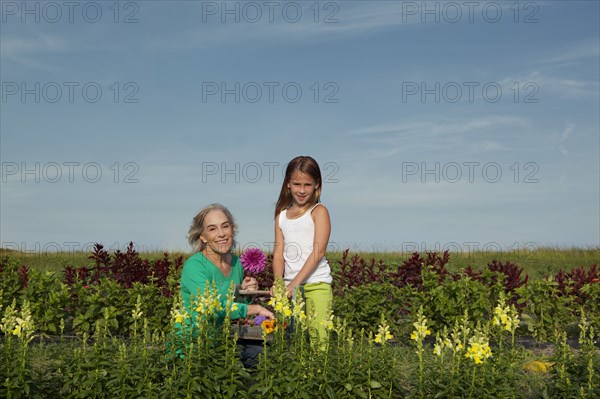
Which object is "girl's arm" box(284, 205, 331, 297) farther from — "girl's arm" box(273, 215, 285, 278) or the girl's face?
"girl's arm" box(273, 215, 285, 278)

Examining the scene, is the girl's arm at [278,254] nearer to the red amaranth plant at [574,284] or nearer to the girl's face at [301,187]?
the girl's face at [301,187]

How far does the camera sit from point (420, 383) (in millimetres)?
5168

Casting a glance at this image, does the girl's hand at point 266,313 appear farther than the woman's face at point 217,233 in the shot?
No

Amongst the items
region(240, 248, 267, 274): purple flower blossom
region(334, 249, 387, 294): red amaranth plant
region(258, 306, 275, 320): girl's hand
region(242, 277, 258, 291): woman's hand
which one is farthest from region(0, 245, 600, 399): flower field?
region(334, 249, 387, 294): red amaranth plant

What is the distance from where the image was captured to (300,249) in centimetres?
639

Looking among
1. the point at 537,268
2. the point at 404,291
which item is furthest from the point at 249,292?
the point at 537,268

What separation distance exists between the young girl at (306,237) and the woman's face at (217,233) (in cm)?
79

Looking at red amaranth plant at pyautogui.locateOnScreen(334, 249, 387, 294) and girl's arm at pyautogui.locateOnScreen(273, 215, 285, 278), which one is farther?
red amaranth plant at pyautogui.locateOnScreen(334, 249, 387, 294)

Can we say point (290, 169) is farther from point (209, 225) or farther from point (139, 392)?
point (139, 392)

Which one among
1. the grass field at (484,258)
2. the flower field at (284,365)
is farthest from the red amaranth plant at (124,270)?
the grass field at (484,258)

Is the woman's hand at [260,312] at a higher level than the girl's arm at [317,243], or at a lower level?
lower

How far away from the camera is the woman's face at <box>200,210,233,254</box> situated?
575 centimetres

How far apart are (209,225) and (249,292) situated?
0.70 metres

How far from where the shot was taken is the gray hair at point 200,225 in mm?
5875
